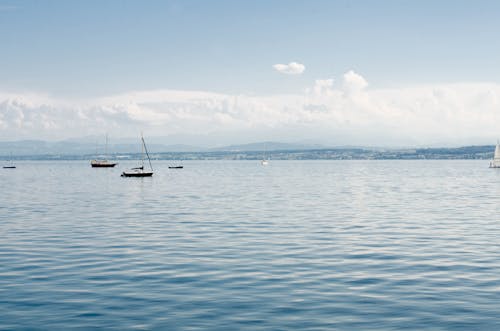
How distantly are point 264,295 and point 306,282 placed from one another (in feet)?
11.1

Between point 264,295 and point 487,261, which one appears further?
point 487,261

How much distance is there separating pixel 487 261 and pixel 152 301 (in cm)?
1962

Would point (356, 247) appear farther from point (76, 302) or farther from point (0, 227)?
point (0, 227)

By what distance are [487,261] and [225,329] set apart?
1924 centimetres

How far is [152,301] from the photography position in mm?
24406

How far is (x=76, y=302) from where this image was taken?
24.4m

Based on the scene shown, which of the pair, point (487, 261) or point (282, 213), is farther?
point (282, 213)

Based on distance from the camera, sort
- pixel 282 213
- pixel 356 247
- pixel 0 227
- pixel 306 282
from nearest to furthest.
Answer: pixel 306 282
pixel 356 247
pixel 0 227
pixel 282 213

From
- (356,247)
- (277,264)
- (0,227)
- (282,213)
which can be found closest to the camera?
(277,264)

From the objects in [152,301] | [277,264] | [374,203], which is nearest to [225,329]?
[152,301]

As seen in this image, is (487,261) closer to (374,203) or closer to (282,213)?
(282,213)

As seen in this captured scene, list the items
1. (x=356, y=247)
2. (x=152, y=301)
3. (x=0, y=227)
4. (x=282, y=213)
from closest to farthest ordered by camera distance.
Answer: (x=152, y=301) → (x=356, y=247) → (x=0, y=227) → (x=282, y=213)

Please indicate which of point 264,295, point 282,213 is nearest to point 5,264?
point 264,295

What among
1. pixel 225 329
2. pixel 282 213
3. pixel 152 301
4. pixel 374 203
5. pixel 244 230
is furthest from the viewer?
pixel 374 203
